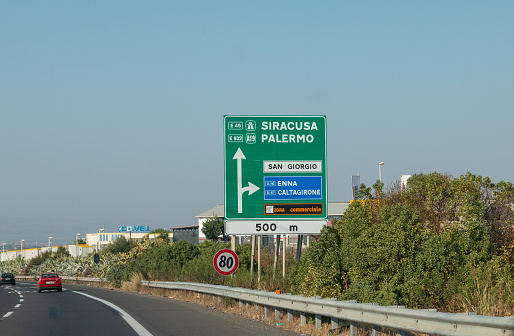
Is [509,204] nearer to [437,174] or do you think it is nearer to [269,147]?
[437,174]

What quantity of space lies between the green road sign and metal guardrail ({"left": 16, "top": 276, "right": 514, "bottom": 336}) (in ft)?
11.1

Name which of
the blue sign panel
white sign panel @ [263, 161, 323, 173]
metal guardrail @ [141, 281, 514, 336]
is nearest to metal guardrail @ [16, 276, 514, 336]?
metal guardrail @ [141, 281, 514, 336]

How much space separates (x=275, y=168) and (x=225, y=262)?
3.50 meters

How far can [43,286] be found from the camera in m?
41.5

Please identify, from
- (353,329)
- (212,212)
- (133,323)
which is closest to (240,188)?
(133,323)

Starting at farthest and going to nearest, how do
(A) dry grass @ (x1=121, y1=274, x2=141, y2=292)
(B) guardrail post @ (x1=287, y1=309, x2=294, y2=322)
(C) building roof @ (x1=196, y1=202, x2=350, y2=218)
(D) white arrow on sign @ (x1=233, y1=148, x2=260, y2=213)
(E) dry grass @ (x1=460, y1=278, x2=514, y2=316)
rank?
(C) building roof @ (x1=196, y1=202, x2=350, y2=218) < (A) dry grass @ (x1=121, y1=274, x2=141, y2=292) < (D) white arrow on sign @ (x1=233, y1=148, x2=260, y2=213) < (B) guardrail post @ (x1=287, y1=309, x2=294, y2=322) < (E) dry grass @ (x1=460, y1=278, x2=514, y2=316)

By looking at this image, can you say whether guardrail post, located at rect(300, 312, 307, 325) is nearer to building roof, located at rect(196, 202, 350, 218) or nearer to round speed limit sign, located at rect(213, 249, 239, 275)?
round speed limit sign, located at rect(213, 249, 239, 275)

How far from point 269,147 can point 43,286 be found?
2567 centimetres

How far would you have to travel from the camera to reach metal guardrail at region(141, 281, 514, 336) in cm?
724

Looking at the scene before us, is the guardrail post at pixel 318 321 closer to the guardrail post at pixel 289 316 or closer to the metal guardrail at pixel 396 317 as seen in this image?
the metal guardrail at pixel 396 317

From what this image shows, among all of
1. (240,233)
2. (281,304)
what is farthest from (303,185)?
(281,304)

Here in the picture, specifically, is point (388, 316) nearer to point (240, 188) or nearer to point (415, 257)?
point (415, 257)

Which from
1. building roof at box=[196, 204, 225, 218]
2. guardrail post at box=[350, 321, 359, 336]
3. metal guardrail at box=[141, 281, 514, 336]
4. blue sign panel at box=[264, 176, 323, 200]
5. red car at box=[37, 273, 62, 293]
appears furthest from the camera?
building roof at box=[196, 204, 225, 218]

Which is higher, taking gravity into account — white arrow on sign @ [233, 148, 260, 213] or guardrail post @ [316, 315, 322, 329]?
white arrow on sign @ [233, 148, 260, 213]
